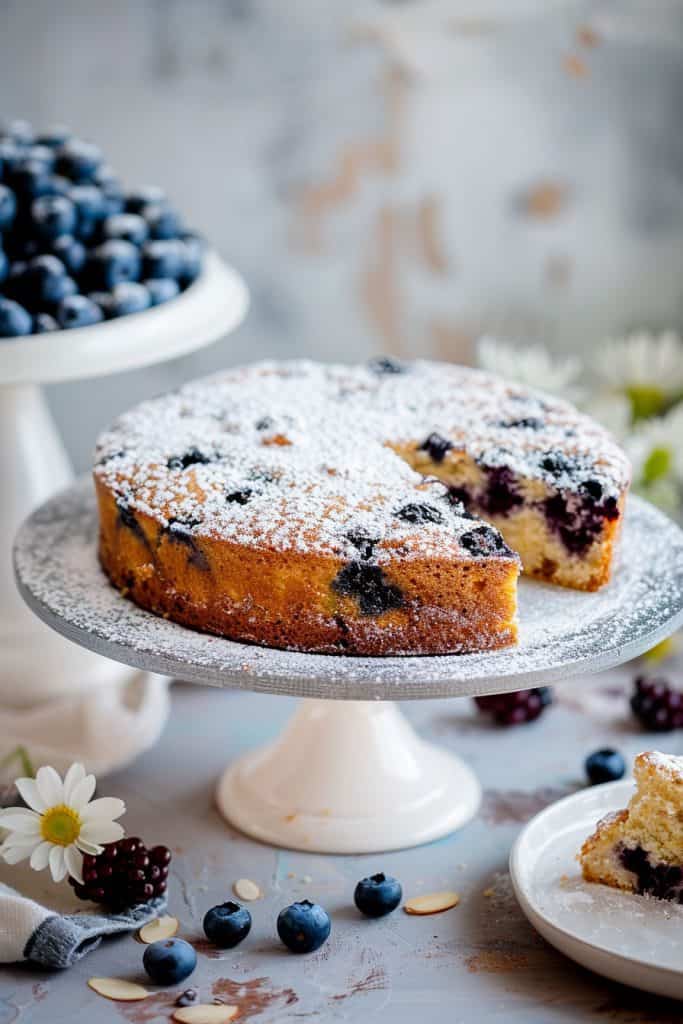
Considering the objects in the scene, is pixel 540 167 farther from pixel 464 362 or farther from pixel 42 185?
pixel 42 185

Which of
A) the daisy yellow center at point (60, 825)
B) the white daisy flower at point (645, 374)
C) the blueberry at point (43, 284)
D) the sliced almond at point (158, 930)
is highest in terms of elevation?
the blueberry at point (43, 284)

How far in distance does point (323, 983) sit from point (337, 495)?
72 centimetres

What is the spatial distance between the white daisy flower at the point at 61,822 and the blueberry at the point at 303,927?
279 mm

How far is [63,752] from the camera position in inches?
99.7

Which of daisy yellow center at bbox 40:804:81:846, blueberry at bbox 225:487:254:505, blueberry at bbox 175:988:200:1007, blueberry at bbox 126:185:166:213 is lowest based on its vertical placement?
blueberry at bbox 175:988:200:1007

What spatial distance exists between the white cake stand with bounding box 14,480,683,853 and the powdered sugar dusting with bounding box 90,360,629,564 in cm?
16

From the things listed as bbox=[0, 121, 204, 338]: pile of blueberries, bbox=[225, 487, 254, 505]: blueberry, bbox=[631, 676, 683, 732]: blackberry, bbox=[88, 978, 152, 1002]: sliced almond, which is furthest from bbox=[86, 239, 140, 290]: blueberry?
bbox=[631, 676, 683, 732]: blackberry

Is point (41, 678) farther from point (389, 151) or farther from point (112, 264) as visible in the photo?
point (389, 151)

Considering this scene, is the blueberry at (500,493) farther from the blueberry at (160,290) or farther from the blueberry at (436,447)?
the blueberry at (160,290)

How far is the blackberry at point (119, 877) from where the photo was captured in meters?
2.01

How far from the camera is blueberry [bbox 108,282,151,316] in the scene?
2369 mm

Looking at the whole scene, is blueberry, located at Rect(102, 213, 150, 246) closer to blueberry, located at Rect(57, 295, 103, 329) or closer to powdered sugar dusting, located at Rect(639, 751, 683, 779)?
blueberry, located at Rect(57, 295, 103, 329)

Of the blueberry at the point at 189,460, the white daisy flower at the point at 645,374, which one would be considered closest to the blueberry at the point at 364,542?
the blueberry at the point at 189,460

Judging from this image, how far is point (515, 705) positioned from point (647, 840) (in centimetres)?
77
